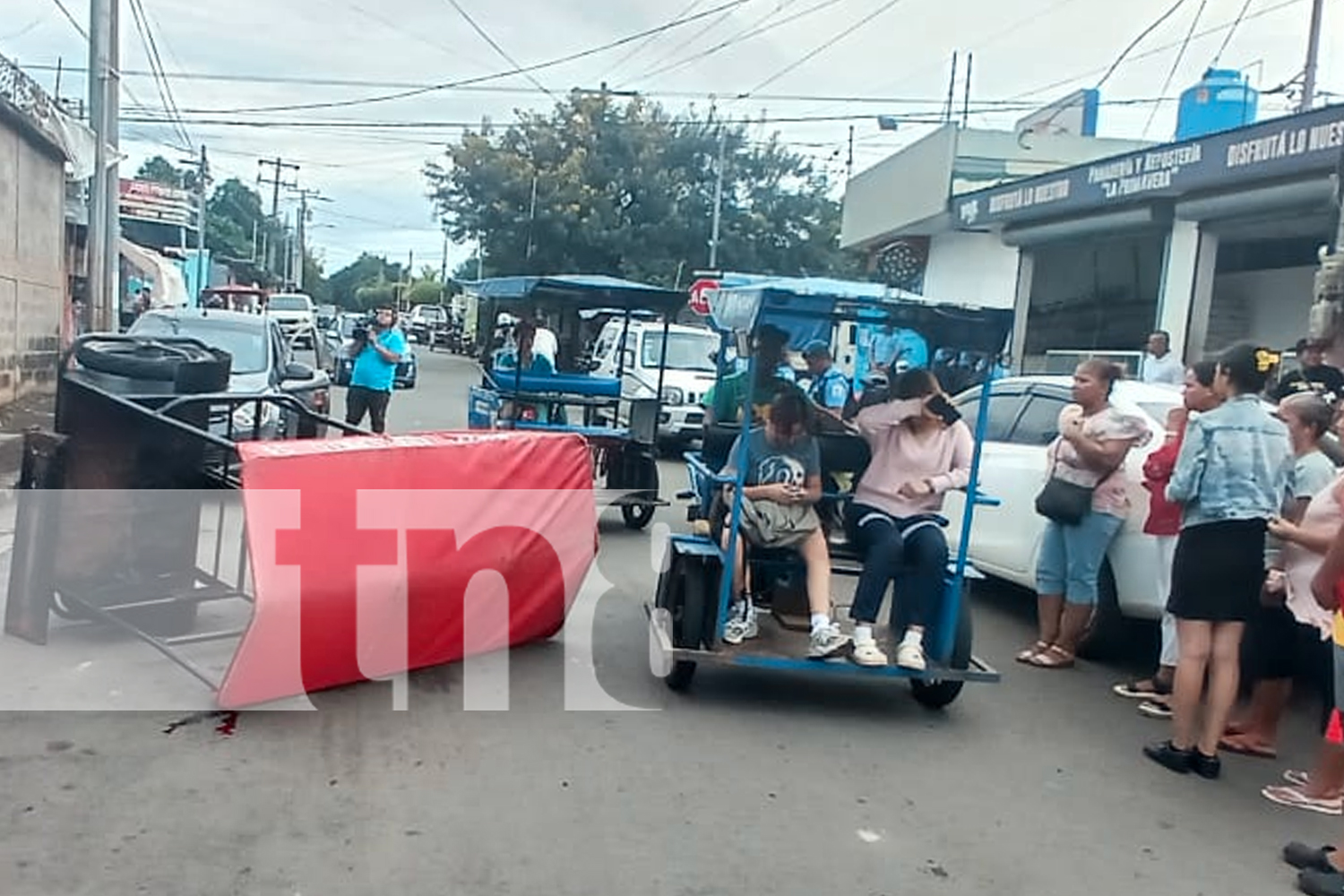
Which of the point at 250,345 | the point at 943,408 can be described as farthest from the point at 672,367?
the point at 943,408

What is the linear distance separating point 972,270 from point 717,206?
11862mm

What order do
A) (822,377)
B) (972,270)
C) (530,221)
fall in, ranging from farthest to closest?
1. (530,221)
2. (972,270)
3. (822,377)

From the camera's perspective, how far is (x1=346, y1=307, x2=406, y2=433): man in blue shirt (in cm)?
1296

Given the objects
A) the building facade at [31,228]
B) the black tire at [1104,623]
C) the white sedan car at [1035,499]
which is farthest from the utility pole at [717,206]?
the black tire at [1104,623]

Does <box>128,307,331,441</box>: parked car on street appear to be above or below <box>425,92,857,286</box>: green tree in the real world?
below

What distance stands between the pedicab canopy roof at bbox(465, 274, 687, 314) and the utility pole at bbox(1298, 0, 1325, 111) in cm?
1567

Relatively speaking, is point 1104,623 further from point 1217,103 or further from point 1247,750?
point 1217,103

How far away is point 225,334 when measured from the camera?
13.2m

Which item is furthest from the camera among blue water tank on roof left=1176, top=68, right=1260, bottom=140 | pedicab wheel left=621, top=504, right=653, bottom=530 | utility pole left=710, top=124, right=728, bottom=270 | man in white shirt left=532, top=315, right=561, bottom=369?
utility pole left=710, top=124, right=728, bottom=270

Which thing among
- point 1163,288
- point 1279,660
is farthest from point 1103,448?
point 1163,288

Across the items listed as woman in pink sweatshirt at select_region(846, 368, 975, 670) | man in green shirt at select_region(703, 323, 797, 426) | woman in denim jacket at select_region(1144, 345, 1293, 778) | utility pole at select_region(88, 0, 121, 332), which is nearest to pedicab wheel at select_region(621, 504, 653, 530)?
man in green shirt at select_region(703, 323, 797, 426)

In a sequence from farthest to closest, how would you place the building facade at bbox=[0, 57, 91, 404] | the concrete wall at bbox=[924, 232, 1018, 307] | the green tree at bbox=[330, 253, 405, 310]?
the green tree at bbox=[330, 253, 405, 310], the concrete wall at bbox=[924, 232, 1018, 307], the building facade at bbox=[0, 57, 91, 404]

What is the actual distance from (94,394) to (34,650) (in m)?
1.31

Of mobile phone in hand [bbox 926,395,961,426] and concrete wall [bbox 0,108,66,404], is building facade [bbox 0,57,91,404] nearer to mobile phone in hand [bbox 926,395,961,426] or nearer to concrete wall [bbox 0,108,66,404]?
concrete wall [bbox 0,108,66,404]
